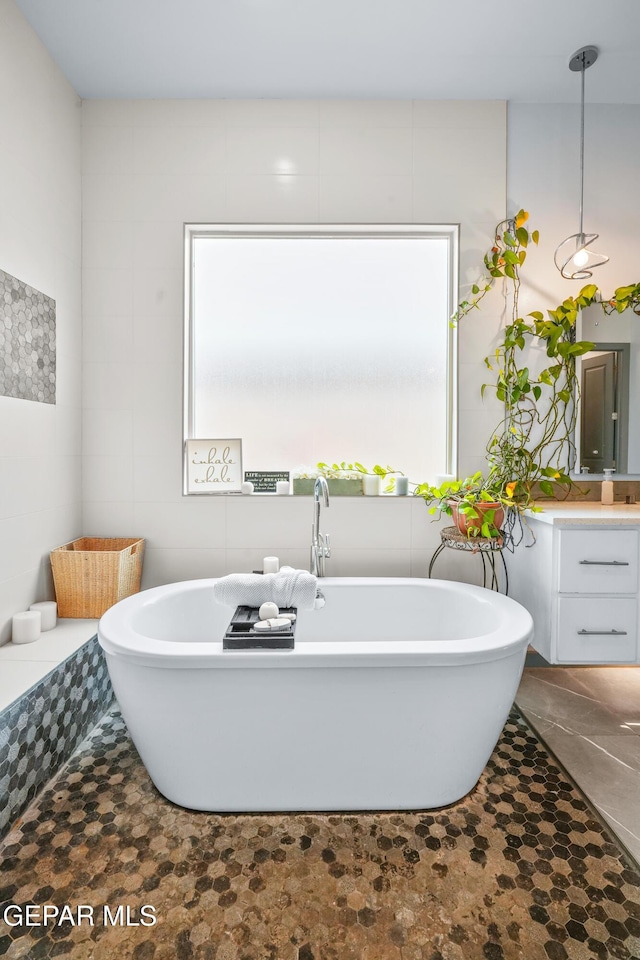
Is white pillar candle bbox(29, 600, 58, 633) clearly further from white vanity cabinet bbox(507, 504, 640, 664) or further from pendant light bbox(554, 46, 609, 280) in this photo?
pendant light bbox(554, 46, 609, 280)

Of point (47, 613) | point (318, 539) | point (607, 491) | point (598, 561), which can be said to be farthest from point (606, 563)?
point (47, 613)

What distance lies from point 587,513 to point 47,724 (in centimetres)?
209

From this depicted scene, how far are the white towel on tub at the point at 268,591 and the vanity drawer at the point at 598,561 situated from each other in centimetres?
97

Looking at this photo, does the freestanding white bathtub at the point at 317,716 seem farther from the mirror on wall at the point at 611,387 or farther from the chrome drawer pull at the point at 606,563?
the mirror on wall at the point at 611,387

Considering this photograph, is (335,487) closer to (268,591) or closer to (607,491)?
(268,591)

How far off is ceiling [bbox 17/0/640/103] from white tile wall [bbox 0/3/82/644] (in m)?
0.20

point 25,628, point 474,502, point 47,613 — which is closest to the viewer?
point 25,628

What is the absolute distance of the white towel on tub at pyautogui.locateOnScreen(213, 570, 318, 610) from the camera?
1.99 meters

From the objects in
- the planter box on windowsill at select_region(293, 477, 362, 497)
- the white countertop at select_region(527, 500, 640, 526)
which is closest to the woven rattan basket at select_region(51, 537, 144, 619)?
the planter box on windowsill at select_region(293, 477, 362, 497)

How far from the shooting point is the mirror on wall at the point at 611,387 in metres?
2.59

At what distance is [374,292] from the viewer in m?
2.75

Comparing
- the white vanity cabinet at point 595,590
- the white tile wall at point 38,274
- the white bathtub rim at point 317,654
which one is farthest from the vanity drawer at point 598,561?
the white tile wall at point 38,274

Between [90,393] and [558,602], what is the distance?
89.2 inches

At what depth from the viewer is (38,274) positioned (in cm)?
220
